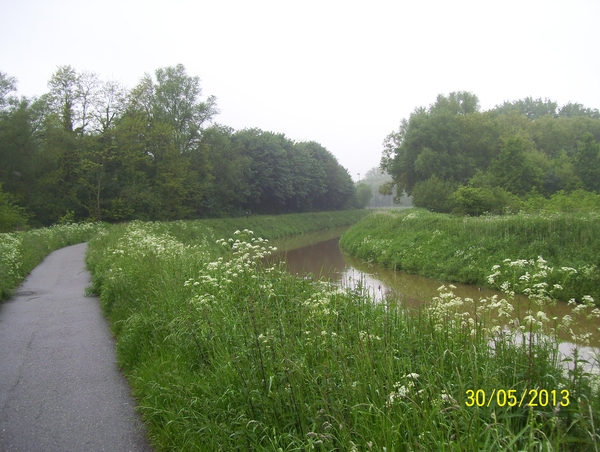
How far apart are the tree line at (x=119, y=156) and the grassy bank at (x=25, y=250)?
13.1ft

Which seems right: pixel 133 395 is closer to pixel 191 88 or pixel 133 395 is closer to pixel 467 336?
pixel 467 336

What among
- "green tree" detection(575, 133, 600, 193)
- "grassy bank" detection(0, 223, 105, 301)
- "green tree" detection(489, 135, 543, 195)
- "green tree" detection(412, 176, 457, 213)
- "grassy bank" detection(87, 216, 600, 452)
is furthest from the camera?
"green tree" detection(412, 176, 457, 213)

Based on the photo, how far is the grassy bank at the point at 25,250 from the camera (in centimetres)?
1202

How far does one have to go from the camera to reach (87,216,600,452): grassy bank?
111 inches

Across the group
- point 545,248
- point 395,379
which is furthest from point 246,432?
point 545,248

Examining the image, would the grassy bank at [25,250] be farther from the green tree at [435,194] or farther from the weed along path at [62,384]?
the green tree at [435,194]

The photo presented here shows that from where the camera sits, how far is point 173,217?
45312mm

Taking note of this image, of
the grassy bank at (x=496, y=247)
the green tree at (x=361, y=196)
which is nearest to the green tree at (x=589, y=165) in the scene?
the grassy bank at (x=496, y=247)

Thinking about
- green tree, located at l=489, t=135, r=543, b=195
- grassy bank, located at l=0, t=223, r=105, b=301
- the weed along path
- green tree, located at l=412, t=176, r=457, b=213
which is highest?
green tree, located at l=489, t=135, r=543, b=195

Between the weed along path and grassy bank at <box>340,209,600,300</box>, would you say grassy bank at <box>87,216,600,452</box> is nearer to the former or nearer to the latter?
the weed along path

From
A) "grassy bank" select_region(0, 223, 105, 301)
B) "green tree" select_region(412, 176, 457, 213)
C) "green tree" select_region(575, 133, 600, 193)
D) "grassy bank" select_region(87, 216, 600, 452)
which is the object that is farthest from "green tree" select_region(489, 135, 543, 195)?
"grassy bank" select_region(87, 216, 600, 452)

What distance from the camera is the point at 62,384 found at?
5.60 metres

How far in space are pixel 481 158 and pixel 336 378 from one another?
2033 inches

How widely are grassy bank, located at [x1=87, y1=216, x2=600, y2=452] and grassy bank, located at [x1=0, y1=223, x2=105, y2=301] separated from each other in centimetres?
725
